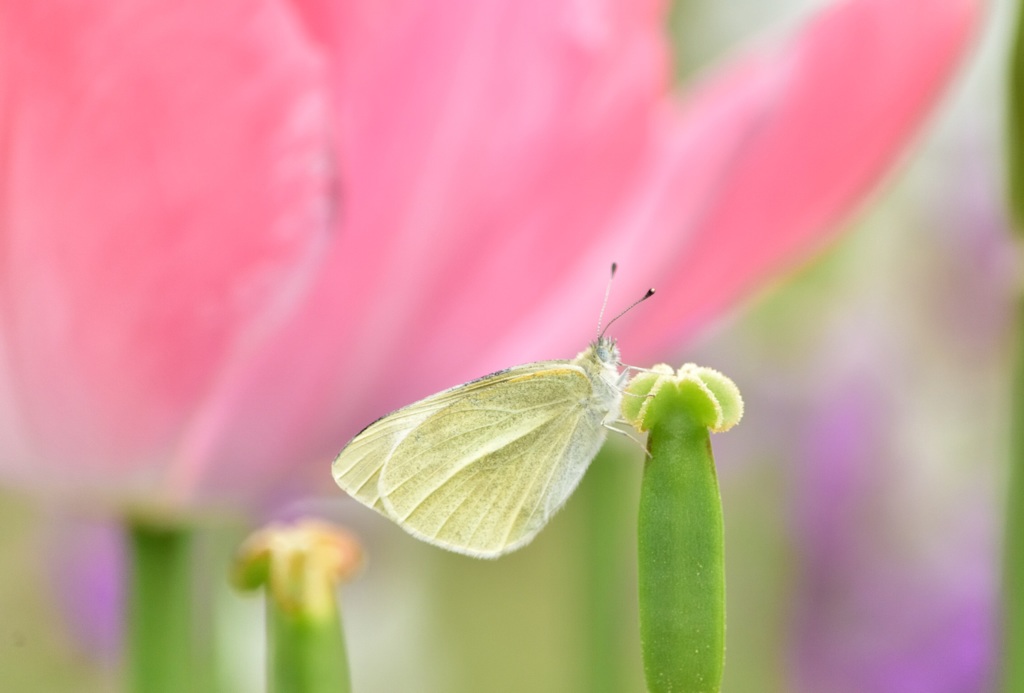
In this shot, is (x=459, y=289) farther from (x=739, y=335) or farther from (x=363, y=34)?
(x=739, y=335)

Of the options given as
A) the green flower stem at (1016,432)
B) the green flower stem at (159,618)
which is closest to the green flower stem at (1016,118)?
the green flower stem at (1016,432)

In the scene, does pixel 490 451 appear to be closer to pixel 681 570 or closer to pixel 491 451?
pixel 491 451

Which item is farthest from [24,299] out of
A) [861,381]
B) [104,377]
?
[861,381]

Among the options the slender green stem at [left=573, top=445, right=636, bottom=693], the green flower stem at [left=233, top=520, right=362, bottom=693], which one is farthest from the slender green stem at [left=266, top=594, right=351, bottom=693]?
the slender green stem at [left=573, top=445, right=636, bottom=693]

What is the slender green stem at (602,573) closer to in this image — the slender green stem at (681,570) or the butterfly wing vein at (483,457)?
the butterfly wing vein at (483,457)

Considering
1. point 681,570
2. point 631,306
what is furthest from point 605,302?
point 681,570

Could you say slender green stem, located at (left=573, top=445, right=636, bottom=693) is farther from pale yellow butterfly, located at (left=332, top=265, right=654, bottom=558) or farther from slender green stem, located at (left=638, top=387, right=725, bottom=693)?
slender green stem, located at (left=638, top=387, right=725, bottom=693)

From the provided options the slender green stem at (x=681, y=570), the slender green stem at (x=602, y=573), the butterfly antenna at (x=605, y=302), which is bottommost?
the slender green stem at (x=681, y=570)

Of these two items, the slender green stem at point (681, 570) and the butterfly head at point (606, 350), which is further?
the butterfly head at point (606, 350)
